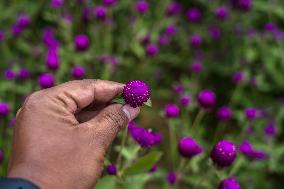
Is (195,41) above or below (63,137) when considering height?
below

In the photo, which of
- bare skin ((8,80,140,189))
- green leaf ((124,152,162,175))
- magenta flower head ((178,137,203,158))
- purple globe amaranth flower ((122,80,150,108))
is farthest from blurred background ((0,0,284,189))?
bare skin ((8,80,140,189))

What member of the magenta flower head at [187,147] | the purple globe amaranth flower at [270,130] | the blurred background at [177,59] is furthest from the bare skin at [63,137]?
the purple globe amaranth flower at [270,130]

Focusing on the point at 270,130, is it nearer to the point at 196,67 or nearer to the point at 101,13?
the point at 196,67

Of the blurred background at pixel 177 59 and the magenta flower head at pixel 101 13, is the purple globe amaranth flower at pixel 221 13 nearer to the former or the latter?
the blurred background at pixel 177 59

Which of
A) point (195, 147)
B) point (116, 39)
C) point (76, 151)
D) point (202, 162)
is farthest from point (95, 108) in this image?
point (116, 39)

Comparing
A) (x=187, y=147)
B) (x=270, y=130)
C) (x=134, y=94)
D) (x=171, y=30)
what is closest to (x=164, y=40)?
(x=171, y=30)

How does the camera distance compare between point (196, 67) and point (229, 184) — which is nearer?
point (229, 184)
